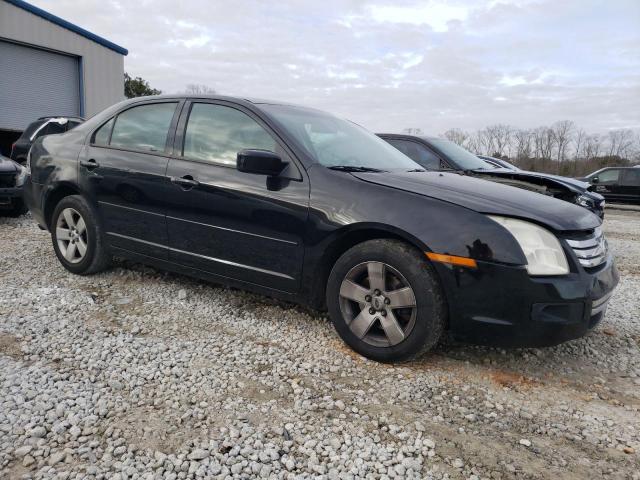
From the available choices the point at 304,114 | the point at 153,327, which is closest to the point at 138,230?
the point at 153,327

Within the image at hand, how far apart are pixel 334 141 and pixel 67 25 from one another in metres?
16.9

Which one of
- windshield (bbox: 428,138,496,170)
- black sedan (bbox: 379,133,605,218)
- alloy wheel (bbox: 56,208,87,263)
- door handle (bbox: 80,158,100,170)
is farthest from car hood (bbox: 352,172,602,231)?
windshield (bbox: 428,138,496,170)

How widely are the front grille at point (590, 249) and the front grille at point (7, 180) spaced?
301 inches

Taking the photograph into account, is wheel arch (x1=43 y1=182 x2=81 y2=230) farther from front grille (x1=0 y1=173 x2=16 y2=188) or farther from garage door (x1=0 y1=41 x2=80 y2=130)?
garage door (x1=0 y1=41 x2=80 y2=130)

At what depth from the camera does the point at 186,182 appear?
3637mm

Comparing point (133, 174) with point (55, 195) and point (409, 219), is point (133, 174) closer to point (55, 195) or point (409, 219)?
point (55, 195)

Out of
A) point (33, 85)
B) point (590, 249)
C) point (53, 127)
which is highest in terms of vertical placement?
point (33, 85)

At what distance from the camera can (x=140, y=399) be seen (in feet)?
8.18

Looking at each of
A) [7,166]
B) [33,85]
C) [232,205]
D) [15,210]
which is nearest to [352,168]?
[232,205]

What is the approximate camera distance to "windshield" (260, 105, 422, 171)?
346cm

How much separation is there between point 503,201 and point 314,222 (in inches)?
44.7

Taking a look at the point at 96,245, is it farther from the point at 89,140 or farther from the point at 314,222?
the point at 314,222

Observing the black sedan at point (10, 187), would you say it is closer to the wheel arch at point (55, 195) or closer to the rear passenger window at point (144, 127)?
the wheel arch at point (55, 195)

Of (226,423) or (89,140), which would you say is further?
(89,140)
